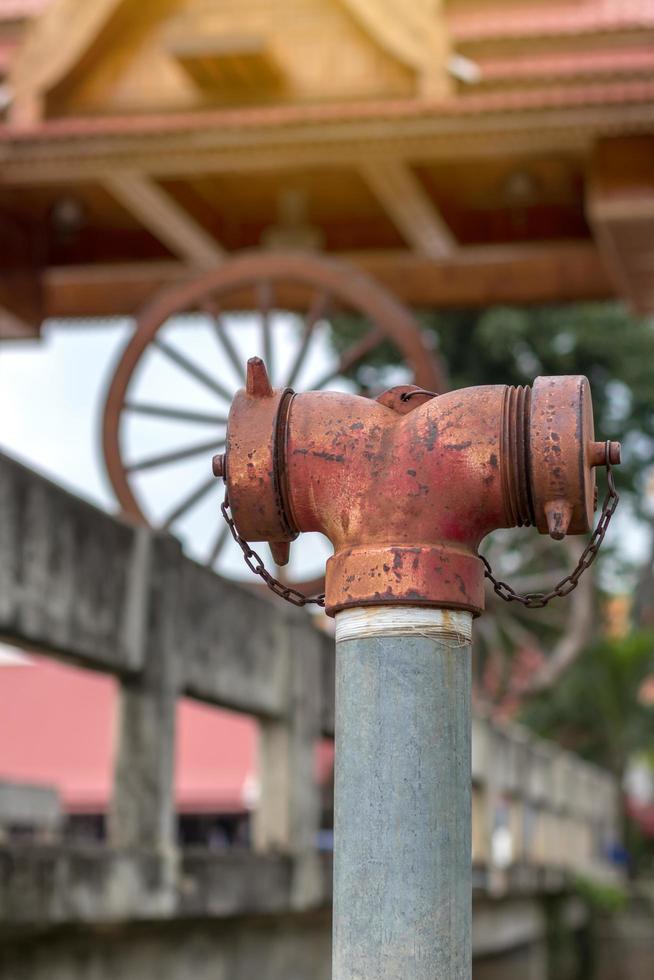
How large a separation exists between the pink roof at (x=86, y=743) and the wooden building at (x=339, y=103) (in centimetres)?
1076

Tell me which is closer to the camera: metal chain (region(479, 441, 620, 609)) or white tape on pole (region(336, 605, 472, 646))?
white tape on pole (region(336, 605, 472, 646))

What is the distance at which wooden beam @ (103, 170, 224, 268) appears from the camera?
1014cm

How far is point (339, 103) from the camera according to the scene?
31.0ft

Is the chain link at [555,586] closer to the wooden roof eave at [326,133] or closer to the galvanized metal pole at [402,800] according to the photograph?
the galvanized metal pole at [402,800]

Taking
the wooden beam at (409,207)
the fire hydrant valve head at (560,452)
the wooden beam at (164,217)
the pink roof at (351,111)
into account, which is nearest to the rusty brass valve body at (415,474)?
the fire hydrant valve head at (560,452)

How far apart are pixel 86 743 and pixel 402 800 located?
1847 centimetres

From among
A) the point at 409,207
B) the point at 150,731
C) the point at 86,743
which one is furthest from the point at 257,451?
the point at 86,743

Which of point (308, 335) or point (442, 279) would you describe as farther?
point (442, 279)

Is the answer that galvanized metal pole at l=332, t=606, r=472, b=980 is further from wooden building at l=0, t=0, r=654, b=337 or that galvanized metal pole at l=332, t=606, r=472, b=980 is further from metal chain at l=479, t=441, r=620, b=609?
wooden building at l=0, t=0, r=654, b=337

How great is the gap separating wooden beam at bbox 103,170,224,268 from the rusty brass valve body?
7.18 meters

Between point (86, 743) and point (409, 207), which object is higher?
point (409, 207)

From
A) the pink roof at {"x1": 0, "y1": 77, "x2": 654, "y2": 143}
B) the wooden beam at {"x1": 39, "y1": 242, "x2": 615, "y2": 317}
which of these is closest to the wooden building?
the pink roof at {"x1": 0, "y1": 77, "x2": 654, "y2": 143}

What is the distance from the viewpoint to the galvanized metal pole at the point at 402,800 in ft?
9.05

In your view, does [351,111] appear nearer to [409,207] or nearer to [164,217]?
[409,207]
